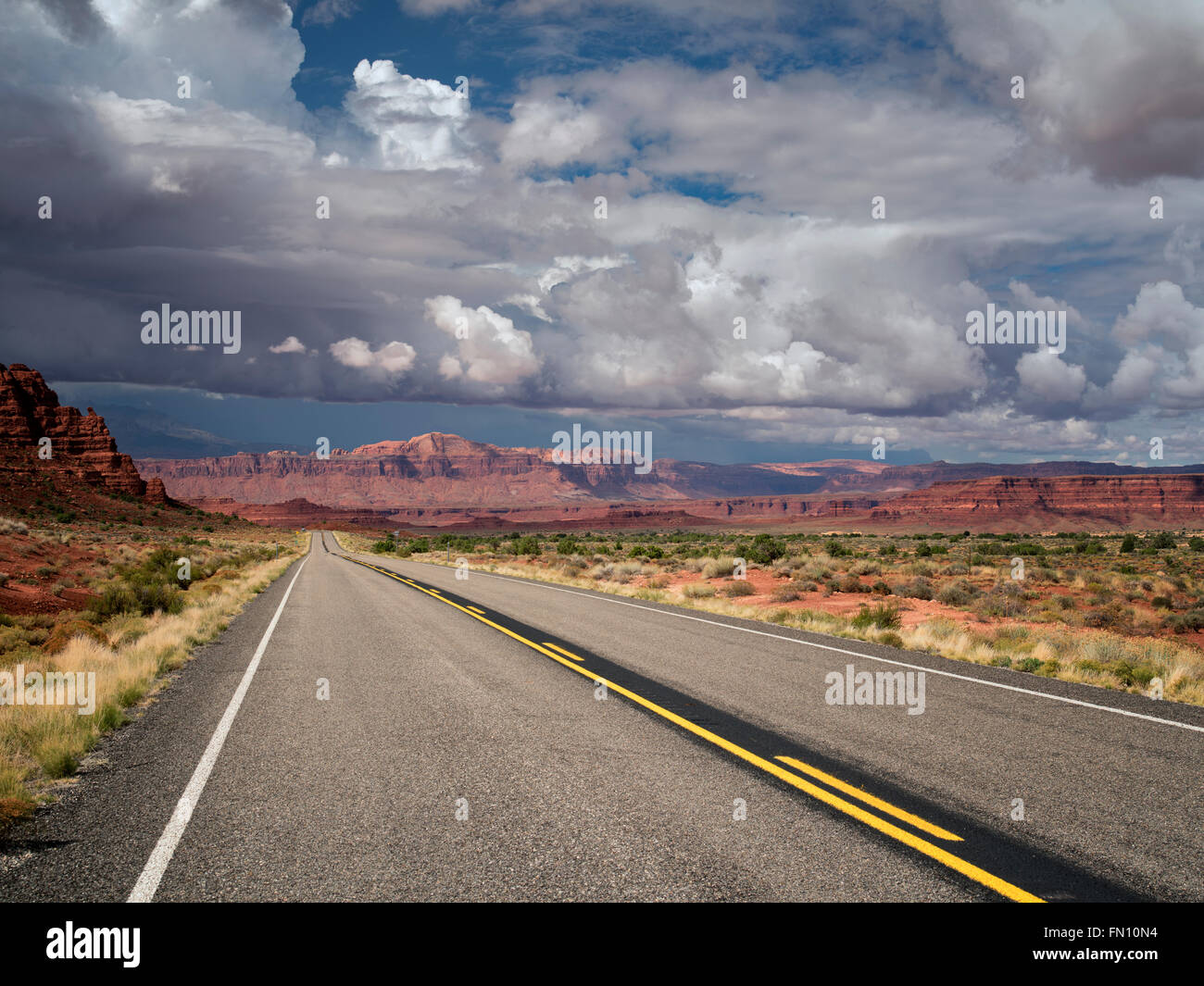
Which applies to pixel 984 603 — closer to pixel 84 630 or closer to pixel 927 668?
pixel 927 668

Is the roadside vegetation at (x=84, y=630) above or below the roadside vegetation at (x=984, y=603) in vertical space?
above

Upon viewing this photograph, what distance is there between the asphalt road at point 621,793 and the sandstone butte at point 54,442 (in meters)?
87.2

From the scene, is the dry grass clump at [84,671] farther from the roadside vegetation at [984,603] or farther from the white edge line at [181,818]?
the roadside vegetation at [984,603]

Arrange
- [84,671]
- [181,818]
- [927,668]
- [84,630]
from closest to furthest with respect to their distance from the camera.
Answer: [181,818]
[84,671]
[927,668]
[84,630]

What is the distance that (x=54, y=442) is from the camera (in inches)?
4119

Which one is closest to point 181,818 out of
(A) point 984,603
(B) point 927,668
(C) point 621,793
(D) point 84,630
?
(C) point 621,793

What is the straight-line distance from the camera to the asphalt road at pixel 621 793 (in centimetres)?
412

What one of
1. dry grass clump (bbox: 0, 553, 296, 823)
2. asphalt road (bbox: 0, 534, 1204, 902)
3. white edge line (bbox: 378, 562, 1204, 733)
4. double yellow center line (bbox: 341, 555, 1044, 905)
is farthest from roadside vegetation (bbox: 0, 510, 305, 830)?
white edge line (bbox: 378, 562, 1204, 733)

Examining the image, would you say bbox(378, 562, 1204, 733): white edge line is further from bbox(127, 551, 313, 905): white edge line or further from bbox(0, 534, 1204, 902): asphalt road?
bbox(127, 551, 313, 905): white edge line

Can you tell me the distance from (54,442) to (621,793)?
407 ft

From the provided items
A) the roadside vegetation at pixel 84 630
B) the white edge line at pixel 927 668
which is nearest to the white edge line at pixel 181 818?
the roadside vegetation at pixel 84 630
